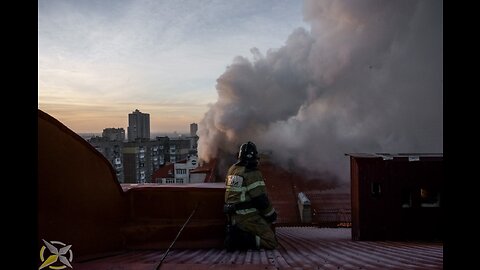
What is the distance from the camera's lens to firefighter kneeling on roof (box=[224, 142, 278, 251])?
4.57 metres

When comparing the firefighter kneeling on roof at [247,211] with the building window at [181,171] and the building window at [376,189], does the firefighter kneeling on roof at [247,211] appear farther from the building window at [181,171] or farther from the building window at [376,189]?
the building window at [181,171]

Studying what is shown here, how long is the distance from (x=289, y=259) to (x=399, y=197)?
275 cm

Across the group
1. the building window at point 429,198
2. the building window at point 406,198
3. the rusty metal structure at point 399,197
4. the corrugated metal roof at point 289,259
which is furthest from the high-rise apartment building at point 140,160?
the corrugated metal roof at point 289,259

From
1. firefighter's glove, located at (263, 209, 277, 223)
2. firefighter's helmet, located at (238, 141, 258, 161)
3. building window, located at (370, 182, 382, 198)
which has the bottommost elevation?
firefighter's glove, located at (263, 209, 277, 223)

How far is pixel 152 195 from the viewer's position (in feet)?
15.6

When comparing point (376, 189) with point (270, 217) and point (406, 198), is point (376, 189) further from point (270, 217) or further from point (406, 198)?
point (270, 217)

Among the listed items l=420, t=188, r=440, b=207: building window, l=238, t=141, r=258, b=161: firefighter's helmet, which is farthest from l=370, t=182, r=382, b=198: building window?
l=238, t=141, r=258, b=161: firefighter's helmet
